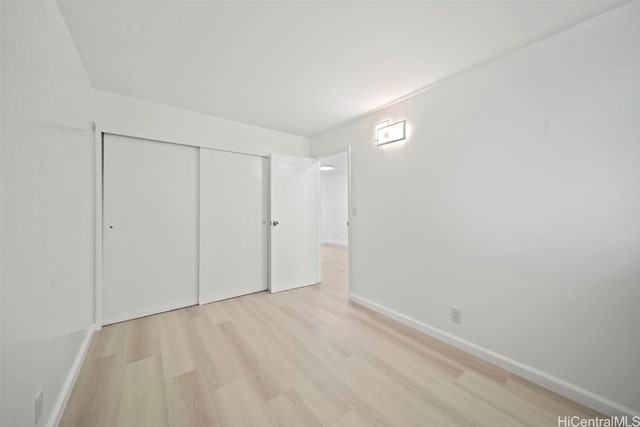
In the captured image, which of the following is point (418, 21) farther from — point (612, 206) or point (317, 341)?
point (317, 341)

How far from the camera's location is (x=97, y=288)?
2.35 m

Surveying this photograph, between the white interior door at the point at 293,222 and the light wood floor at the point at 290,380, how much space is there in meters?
1.07

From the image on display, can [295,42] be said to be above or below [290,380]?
above

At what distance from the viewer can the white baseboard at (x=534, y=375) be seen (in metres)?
1.41

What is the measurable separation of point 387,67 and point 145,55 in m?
1.91

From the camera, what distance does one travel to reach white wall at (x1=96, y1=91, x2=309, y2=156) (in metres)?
2.43

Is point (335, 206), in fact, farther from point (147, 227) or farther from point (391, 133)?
point (147, 227)

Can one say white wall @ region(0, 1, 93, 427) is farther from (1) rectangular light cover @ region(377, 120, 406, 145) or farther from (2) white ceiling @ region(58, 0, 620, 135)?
(1) rectangular light cover @ region(377, 120, 406, 145)

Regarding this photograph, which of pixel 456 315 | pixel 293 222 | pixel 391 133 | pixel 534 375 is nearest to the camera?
pixel 534 375

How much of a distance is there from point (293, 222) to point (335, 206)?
14.9 ft

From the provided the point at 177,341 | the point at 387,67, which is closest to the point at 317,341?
the point at 177,341

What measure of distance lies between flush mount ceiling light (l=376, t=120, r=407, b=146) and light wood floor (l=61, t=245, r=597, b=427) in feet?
6.58

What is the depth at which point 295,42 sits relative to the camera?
168 centimetres

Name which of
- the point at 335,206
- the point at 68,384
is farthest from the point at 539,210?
the point at 335,206
